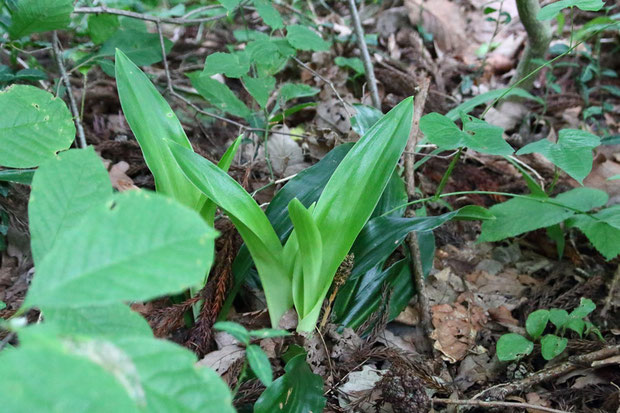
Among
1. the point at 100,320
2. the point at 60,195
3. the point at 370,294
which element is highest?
the point at 60,195

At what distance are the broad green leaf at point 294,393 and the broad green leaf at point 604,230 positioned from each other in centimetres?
80

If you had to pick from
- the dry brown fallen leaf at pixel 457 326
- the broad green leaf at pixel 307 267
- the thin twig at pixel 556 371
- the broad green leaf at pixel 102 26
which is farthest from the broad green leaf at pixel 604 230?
the broad green leaf at pixel 102 26

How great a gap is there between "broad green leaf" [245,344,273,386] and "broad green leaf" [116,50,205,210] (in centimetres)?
55

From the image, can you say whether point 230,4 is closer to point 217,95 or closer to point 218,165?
point 217,95

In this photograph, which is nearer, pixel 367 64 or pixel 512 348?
pixel 512 348

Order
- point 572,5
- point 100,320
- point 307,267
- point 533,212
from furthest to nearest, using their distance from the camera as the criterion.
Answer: point 533,212
point 572,5
point 307,267
point 100,320

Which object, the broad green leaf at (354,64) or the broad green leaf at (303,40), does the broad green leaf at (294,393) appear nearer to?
the broad green leaf at (303,40)

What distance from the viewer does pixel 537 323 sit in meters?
1.13

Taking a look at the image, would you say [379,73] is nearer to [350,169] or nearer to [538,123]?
[538,123]

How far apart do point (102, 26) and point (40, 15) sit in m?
0.46

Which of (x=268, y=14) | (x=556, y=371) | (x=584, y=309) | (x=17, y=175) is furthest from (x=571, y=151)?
(x=17, y=175)

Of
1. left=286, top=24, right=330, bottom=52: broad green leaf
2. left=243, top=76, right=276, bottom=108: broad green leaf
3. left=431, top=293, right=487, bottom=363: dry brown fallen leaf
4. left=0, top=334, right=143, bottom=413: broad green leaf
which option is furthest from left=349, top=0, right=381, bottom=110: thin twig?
left=0, top=334, right=143, bottom=413: broad green leaf

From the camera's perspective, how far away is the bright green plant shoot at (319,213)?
90 centimetres

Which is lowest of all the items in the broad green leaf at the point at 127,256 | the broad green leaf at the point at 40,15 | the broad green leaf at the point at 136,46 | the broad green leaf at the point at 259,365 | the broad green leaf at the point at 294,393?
the broad green leaf at the point at 294,393
